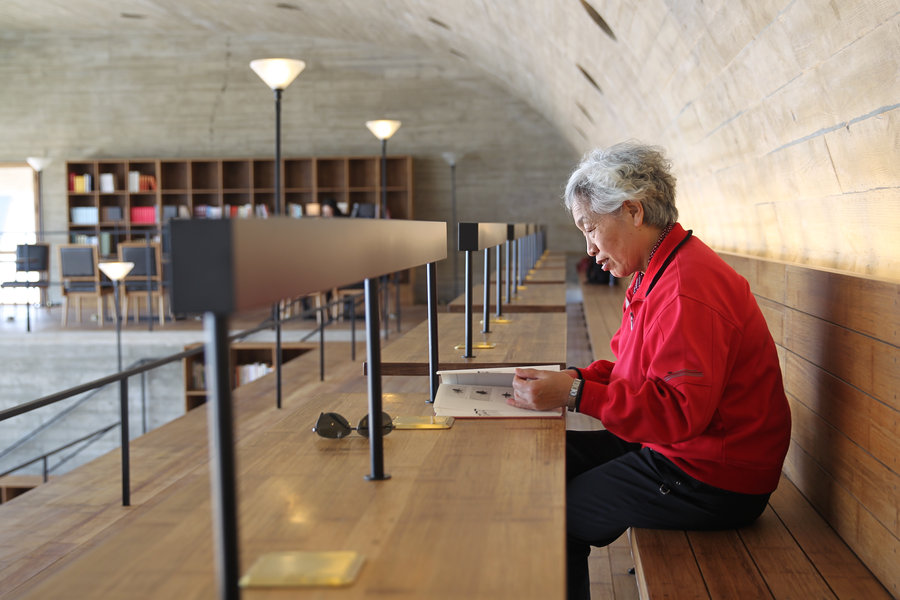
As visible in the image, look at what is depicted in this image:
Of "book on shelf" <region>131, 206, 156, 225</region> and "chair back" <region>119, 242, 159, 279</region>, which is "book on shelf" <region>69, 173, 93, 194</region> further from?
"chair back" <region>119, 242, 159, 279</region>

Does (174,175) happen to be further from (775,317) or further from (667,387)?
(667,387)

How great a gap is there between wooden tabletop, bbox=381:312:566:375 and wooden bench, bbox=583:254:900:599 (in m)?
0.60

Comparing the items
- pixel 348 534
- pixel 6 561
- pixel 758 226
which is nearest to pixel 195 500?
pixel 348 534

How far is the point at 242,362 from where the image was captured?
9297 millimetres

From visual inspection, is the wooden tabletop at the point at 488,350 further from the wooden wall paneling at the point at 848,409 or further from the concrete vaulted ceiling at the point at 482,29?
the concrete vaulted ceiling at the point at 482,29

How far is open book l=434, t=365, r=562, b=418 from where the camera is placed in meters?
1.69

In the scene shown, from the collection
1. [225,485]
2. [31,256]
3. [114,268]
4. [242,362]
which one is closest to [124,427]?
[225,485]

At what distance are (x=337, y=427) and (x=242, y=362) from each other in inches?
317

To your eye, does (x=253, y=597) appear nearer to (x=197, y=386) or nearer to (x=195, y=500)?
(x=195, y=500)

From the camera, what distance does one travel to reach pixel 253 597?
89cm

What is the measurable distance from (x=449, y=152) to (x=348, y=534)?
399 inches

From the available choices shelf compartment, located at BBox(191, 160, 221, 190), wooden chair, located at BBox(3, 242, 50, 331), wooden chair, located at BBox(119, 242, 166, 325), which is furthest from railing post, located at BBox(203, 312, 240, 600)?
shelf compartment, located at BBox(191, 160, 221, 190)

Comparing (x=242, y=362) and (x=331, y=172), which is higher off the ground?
(x=331, y=172)

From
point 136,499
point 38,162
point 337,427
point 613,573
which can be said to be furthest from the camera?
point 38,162
